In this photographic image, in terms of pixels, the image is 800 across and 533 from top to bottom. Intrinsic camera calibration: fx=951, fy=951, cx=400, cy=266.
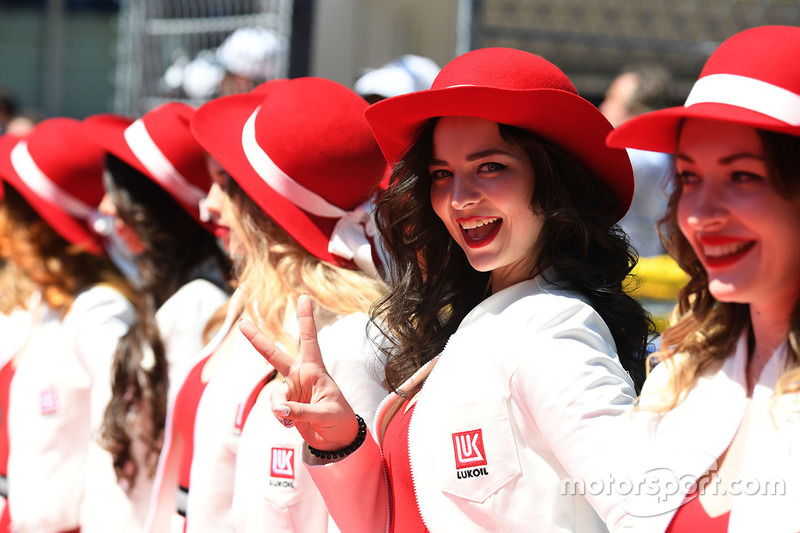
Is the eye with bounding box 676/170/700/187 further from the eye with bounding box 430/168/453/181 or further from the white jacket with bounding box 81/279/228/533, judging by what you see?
the white jacket with bounding box 81/279/228/533

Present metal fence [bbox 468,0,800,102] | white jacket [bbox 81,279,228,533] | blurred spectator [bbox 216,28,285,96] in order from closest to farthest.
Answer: white jacket [bbox 81,279,228,533] → blurred spectator [bbox 216,28,285,96] → metal fence [bbox 468,0,800,102]

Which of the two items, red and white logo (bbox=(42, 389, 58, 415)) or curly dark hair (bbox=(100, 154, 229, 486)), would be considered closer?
curly dark hair (bbox=(100, 154, 229, 486))

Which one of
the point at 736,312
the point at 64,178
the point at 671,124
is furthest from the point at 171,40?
the point at 736,312

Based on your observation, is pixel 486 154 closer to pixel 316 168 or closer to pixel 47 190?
pixel 316 168

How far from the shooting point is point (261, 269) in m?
2.59

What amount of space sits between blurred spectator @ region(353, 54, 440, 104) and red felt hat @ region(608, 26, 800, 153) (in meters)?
2.98

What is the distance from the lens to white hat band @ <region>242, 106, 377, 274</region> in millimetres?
2521

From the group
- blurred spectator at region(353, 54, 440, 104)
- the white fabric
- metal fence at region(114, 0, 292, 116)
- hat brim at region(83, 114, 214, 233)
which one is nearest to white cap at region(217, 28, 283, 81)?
metal fence at region(114, 0, 292, 116)

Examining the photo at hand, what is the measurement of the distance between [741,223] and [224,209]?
5.48 ft

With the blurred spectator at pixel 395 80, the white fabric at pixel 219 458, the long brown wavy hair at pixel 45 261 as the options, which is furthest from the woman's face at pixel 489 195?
the blurred spectator at pixel 395 80

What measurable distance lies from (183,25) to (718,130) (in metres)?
5.23

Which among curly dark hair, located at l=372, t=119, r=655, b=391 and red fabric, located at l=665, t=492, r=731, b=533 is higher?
curly dark hair, located at l=372, t=119, r=655, b=391

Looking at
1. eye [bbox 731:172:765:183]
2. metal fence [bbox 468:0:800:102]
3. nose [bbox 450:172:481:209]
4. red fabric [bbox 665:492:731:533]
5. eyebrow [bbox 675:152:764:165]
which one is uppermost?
metal fence [bbox 468:0:800:102]

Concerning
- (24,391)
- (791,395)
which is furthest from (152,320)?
(791,395)
